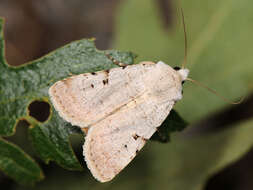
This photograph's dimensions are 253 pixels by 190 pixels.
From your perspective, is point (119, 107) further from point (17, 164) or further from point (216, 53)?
point (216, 53)

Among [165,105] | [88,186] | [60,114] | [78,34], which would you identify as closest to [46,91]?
[60,114]

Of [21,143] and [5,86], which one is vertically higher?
[5,86]

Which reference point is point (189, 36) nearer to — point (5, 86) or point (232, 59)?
point (232, 59)

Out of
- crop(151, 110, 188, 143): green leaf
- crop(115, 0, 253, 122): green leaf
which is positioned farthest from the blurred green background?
crop(151, 110, 188, 143): green leaf

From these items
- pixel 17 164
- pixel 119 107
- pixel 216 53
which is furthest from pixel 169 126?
pixel 216 53

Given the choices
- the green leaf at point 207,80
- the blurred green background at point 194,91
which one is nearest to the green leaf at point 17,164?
the blurred green background at point 194,91
